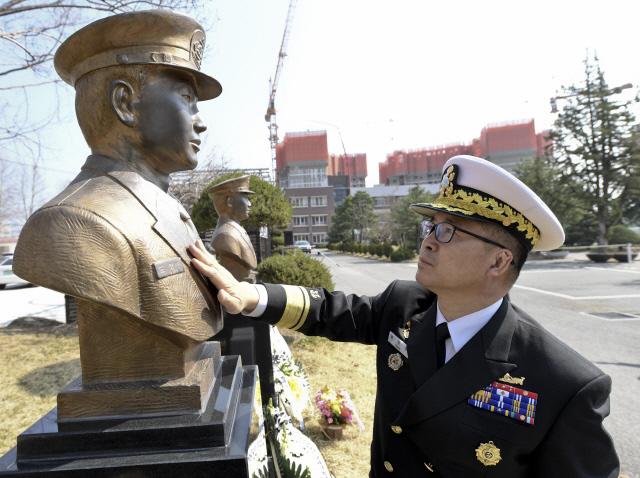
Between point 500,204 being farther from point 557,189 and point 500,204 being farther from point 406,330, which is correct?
point 557,189

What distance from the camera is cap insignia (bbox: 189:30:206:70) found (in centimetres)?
180

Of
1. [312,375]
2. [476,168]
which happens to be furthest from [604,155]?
[476,168]

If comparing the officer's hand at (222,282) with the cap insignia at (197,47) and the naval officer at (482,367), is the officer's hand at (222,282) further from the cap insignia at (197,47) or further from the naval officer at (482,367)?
the cap insignia at (197,47)

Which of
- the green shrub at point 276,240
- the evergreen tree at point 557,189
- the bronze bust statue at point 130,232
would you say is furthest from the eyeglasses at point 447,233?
the evergreen tree at point 557,189

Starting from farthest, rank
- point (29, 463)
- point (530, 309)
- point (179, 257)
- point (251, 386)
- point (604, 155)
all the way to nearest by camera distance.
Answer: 1. point (604, 155)
2. point (530, 309)
3. point (251, 386)
4. point (179, 257)
5. point (29, 463)

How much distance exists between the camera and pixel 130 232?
1.54 meters

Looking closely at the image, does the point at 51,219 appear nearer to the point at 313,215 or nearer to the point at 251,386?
the point at 251,386

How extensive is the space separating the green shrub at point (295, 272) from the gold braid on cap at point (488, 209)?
5.85 meters

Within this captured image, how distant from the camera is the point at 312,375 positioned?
5859 mm

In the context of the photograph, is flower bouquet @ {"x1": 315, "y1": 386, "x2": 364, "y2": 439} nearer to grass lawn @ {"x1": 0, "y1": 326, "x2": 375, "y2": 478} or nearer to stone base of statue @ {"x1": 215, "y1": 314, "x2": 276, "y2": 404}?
grass lawn @ {"x1": 0, "y1": 326, "x2": 375, "y2": 478}

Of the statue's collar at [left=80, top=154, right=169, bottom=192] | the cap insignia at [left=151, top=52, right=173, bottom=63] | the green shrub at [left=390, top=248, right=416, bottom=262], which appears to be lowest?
the green shrub at [left=390, top=248, right=416, bottom=262]

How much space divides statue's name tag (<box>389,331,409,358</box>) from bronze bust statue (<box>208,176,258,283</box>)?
3.92 meters

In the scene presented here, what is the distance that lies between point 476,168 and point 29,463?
1.88 meters

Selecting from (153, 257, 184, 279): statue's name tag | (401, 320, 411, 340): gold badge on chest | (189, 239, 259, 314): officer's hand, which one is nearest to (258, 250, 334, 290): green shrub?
(401, 320, 411, 340): gold badge on chest
